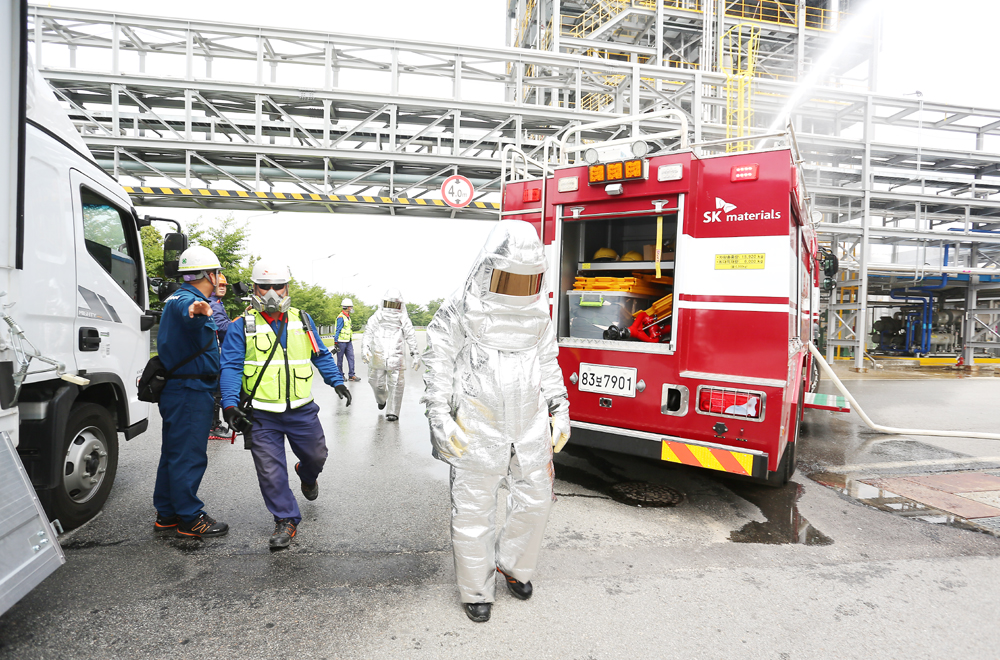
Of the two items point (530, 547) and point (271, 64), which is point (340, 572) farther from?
point (271, 64)

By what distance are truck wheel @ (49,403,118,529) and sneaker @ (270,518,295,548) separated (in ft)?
4.33

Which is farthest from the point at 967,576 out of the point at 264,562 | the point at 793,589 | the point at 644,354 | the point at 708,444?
the point at 264,562

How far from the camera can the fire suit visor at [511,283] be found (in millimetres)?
2686

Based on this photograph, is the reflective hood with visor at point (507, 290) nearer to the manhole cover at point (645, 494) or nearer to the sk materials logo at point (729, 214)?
the sk materials logo at point (729, 214)

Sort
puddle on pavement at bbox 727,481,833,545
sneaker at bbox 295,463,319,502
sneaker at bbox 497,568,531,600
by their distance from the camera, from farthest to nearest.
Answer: sneaker at bbox 295,463,319,502
puddle on pavement at bbox 727,481,833,545
sneaker at bbox 497,568,531,600

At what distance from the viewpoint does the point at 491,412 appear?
269cm

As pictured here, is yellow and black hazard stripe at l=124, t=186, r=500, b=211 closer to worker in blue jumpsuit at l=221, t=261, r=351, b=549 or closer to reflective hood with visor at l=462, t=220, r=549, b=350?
worker in blue jumpsuit at l=221, t=261, r=351, b=549

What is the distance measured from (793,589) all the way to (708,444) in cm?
115

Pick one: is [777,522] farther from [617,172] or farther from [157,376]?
[157,376]

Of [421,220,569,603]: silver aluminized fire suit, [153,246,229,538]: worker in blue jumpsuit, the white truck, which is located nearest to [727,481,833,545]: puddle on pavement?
[421,220,569,603]: silver aluminized fire suit

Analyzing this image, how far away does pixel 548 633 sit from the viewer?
2.54m

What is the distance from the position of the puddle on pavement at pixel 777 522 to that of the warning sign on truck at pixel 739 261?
1.90m

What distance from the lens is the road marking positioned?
5620 millimetres

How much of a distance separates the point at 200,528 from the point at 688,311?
147 inches
